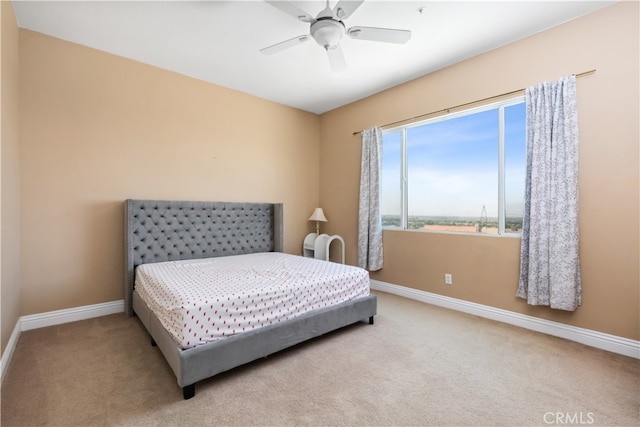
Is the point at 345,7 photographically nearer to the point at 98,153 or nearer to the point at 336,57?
the point at 336,57

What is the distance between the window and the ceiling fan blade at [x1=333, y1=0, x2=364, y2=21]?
2.03 m

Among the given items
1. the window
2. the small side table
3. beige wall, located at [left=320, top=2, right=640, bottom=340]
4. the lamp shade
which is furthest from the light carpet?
the lamp shade

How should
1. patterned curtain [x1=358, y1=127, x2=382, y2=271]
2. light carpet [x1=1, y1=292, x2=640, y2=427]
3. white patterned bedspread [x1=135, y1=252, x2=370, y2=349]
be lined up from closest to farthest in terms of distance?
light carpet [x1=1, y1=292, x2=640, y2=427], white patterned bedspread [x1=135, y1=252, x2=370, y2=349], patterned curtain [x1=358, y1=127, x2=382, y2=271]

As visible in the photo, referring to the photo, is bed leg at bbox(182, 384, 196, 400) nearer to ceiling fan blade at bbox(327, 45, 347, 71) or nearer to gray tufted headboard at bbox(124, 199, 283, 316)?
gray tufted headboard at bbox(124, 199, 283, 316)

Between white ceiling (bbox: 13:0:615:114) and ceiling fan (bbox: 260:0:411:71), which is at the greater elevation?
white ceiling (bbox: 13:0:615:114)

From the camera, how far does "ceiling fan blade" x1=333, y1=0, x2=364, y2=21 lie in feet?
6.37

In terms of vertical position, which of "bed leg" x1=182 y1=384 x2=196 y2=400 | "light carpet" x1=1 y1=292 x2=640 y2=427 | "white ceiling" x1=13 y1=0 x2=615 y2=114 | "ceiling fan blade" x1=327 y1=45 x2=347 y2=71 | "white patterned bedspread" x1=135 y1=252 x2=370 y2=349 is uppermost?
"white ceiling" x1=13 y1=0 x2=615 y2=114

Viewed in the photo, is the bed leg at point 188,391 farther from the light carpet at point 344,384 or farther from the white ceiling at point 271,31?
the white ceiling at point 271,31

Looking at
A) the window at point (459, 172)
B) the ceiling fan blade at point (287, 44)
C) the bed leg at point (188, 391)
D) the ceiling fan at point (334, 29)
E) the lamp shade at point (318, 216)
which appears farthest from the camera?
the lamp shade at point (318, 216)

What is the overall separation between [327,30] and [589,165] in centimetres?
251

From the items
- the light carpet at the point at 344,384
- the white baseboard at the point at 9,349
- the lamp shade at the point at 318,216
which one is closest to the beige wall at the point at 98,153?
the white baseboard at the point at 9,349

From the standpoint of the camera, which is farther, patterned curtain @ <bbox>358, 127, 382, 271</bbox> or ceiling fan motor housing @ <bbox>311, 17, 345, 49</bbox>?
patterned curtain @ <bbox>358, 127, 382, 271</bbox>

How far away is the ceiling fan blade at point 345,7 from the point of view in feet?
6.37

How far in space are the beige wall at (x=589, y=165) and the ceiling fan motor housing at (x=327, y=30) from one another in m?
1.86
